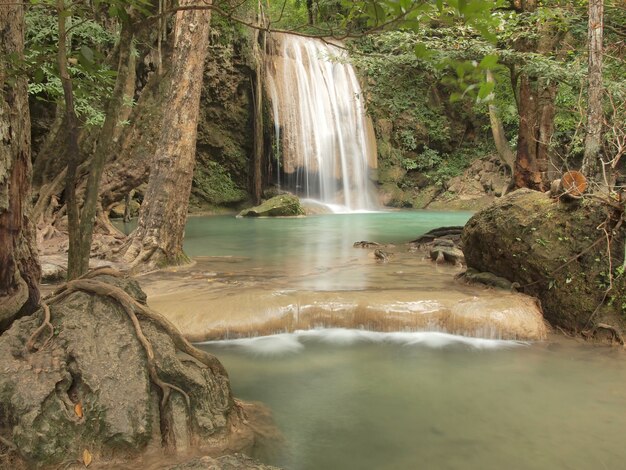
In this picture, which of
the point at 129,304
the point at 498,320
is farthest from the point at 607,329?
→ the point at 129,304

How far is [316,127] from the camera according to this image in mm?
20547

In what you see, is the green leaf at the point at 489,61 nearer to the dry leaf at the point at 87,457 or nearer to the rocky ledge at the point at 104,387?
the rocky ledge at the point at 104,387

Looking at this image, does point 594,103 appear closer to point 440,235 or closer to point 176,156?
point 440,235

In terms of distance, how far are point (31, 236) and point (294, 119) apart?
18.0 m

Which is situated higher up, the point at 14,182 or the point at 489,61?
the point at 489,61

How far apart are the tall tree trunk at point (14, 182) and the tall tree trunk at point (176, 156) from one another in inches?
179

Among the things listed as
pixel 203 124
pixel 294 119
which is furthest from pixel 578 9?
pixel 203 124

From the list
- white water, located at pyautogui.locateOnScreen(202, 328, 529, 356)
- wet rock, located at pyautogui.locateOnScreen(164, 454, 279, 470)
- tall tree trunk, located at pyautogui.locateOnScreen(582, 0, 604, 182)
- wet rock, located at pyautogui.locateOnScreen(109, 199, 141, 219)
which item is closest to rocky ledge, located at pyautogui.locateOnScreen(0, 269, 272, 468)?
wet rock, located at pyautogui.locateOnScreen(164, 454, 279, 470)

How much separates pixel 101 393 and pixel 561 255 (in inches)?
179

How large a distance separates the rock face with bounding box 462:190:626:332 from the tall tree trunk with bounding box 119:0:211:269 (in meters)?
4.30

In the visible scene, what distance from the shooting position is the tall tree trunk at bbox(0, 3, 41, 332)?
→ 239cm

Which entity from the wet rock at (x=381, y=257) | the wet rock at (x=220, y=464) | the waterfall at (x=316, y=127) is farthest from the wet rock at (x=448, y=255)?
the waterfall at (x=316, y=127)

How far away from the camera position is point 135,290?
10.6 feet

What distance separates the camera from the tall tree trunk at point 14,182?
2.39m
